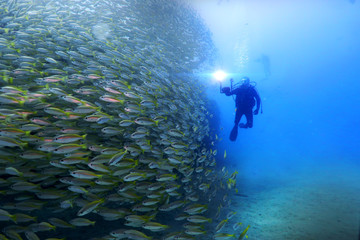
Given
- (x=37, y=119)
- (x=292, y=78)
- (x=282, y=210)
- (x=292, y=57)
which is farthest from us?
(x=292, y=78)

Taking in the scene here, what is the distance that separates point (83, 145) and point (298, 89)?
14399cm

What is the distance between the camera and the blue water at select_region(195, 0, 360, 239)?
1285cm

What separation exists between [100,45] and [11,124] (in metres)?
3.65

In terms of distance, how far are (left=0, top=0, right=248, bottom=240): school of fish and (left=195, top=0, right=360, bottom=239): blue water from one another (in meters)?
3.40

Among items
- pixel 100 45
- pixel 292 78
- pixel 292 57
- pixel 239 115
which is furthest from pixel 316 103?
pixel 100 45

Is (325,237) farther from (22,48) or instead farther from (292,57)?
(292,57)

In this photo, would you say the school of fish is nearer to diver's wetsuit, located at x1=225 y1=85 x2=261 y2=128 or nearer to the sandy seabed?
the sandy seabed

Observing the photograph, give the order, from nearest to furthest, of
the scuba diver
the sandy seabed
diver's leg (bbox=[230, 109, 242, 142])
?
1. the sandy seabed
2. the scuba diver
3. diver's leg (bbox=[230, 109, 242, 142])

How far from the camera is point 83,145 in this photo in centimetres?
250

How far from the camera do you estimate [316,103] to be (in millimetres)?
120062

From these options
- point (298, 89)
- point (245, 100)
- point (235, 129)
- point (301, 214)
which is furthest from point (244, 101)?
point (298, 89)

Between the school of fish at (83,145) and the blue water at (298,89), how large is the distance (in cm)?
340

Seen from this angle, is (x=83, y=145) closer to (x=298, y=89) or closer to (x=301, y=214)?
(x=301, y=214)

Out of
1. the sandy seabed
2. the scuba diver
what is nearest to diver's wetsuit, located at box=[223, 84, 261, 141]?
the scuba diver
